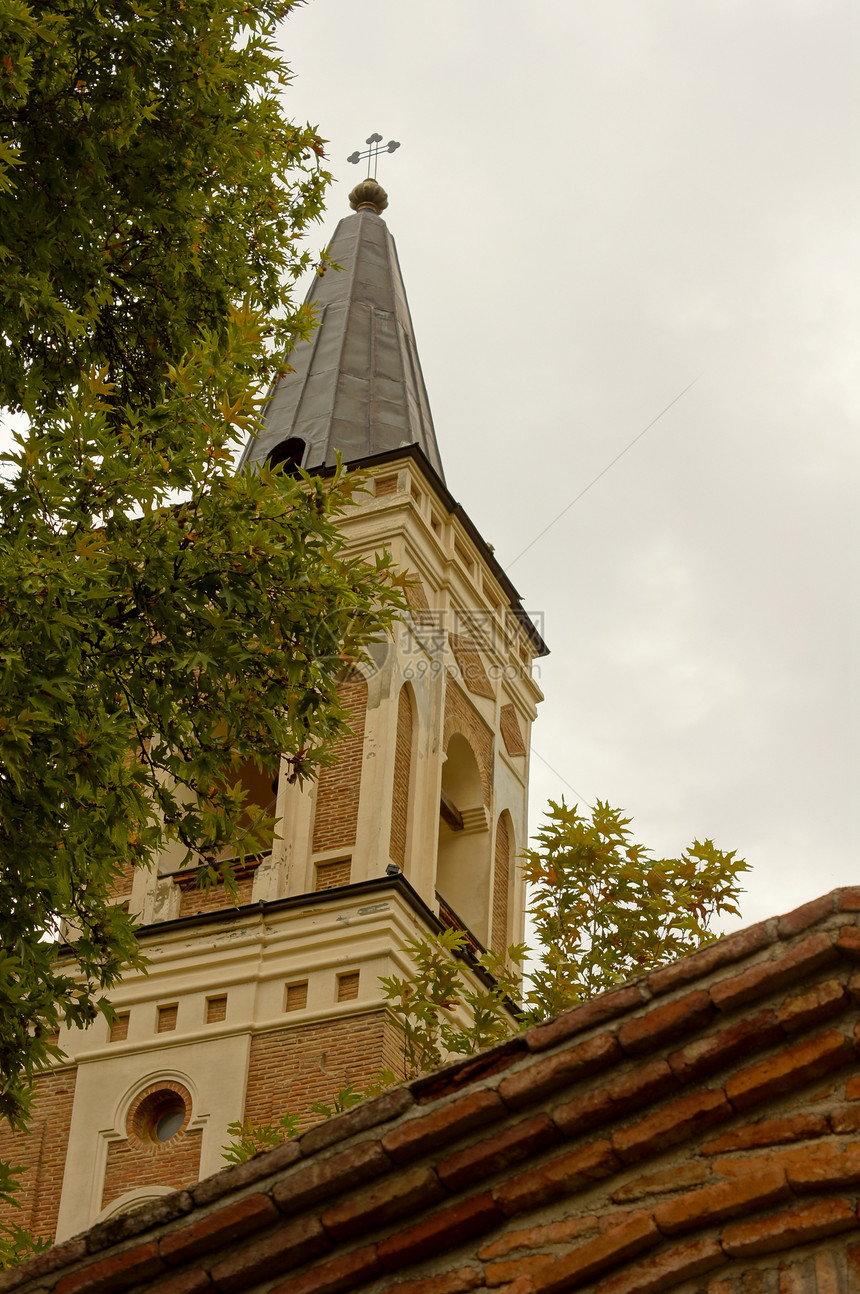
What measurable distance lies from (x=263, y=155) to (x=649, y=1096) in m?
7.01

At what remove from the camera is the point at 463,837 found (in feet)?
66.8

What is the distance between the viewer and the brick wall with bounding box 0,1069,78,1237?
52.3 feet

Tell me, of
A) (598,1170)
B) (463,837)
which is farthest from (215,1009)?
(598,1170)

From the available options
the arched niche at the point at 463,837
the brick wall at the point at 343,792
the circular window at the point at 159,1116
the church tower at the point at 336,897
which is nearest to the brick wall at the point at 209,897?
the church tower at the point at 336,897

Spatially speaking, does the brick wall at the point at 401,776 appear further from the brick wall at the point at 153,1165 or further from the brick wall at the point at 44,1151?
the brick wall at the point at 44,1151

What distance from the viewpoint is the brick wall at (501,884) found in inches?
782

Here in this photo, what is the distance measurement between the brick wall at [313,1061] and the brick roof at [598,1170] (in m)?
9.62

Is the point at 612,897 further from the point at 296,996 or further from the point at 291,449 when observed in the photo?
the point at 291,449

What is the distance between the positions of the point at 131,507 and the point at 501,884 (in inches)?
514

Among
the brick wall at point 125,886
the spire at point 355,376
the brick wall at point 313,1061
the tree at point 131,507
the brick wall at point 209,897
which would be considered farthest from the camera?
the spire at point 355,376

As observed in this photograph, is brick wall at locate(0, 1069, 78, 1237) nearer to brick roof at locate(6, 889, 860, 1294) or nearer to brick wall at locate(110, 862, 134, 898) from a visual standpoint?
brick wall at locate(110, 862, 134, 898)

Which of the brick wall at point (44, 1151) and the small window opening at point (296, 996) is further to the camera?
the small window opening at point (296, 996)

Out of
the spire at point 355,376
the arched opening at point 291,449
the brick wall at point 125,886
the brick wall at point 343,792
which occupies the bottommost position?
the brick wall at point 125,886

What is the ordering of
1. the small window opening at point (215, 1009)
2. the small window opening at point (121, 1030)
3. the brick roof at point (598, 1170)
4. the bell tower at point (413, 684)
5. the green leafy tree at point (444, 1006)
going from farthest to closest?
the bell tower at point (413, 684) → the small window opening at point (121, 1030) → the small window opening at point (215, 1009) → the green leafy tree at point (444, 1006) → the brick roof at point (598, 1170)
